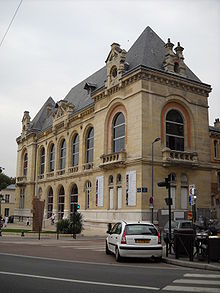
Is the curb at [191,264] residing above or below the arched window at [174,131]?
below

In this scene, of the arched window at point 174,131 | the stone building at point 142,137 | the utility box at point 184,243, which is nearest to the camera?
the utility box at point 184,243

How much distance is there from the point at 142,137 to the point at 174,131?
446 centimetres

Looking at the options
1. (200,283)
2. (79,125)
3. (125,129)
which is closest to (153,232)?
(200,283)

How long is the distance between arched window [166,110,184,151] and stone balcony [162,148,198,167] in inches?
43.8

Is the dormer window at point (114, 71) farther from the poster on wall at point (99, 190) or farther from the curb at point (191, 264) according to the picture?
the curb at point (191, 264)

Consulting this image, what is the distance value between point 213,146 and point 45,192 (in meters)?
23.5

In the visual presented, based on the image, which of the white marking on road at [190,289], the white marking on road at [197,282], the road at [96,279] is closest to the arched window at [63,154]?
the road at [96,279]

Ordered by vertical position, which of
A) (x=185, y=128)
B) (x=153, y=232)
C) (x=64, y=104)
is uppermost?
(x=64, y=104)

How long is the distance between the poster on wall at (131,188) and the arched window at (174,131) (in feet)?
14.7

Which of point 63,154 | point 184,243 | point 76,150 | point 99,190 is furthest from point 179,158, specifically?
point 63,154

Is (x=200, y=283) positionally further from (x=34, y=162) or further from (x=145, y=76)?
(x=34, y=162)

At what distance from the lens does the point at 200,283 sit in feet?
27.1

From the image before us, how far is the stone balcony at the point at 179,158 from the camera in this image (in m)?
29.3

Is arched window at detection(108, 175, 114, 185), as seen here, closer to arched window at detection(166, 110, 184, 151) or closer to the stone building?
the stone building
